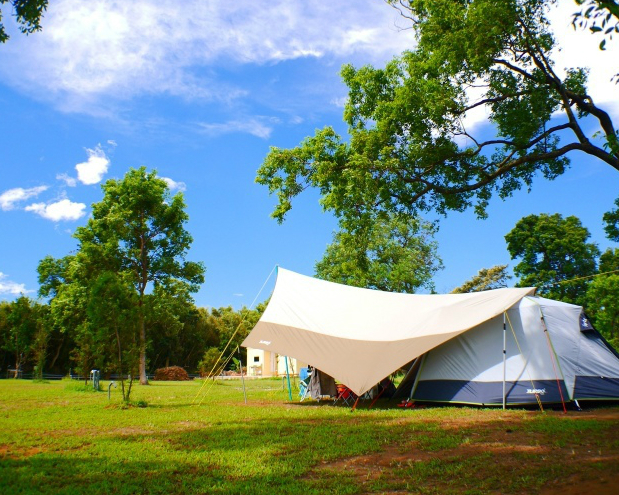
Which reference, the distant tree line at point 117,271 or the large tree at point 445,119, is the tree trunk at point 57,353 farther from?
the large tree at point 445,119

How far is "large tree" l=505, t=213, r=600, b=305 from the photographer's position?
32656mm

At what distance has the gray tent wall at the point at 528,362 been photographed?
964 centimetres

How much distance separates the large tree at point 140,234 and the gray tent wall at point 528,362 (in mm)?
19045

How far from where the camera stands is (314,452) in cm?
595

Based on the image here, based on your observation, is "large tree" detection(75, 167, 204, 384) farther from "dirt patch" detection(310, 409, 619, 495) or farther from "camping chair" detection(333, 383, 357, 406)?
"dirt patch" detection(310, 409, 619, 495)

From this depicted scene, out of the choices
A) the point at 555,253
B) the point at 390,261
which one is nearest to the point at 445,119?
the point at 390,261

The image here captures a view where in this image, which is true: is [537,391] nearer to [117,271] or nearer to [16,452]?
[16,452]

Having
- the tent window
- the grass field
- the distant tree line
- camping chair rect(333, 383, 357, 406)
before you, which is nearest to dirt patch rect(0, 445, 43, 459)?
the grass field

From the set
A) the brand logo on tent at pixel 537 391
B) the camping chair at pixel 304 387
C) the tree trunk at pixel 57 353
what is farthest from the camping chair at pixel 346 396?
the tree trunk at pixel 57 353

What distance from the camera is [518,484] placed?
14.5 feet

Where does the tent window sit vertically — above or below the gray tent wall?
above

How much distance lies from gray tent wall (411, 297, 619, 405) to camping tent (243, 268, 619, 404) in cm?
2

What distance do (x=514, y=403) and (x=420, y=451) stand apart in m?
4.54

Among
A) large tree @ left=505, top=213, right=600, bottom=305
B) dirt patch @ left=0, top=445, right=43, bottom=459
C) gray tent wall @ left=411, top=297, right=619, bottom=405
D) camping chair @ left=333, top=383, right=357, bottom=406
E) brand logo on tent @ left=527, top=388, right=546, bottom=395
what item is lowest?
dirt patch @ left=0, top=445, right=43, bottom=459
